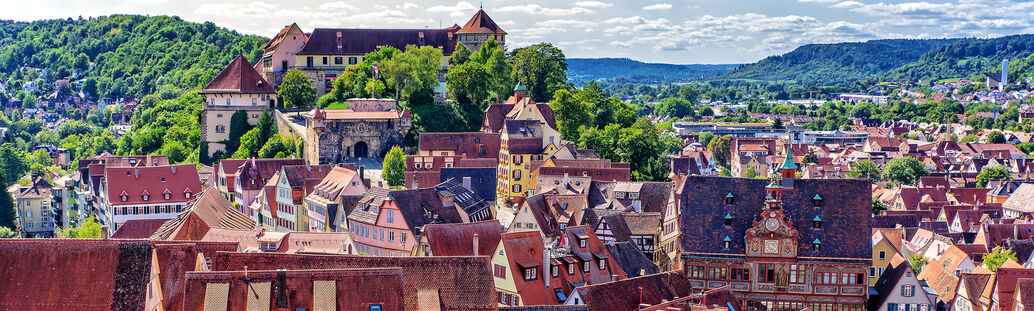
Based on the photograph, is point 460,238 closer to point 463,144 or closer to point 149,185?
point 463,144

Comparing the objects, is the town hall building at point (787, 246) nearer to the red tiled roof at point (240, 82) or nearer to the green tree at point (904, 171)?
the red tiled roof at point (240, 82)

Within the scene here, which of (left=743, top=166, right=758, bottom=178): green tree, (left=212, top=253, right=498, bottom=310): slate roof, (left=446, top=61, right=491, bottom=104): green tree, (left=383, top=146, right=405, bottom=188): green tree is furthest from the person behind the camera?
(left=743, top=166, right=758, bottom=178): green tree

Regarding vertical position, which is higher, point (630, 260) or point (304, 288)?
point (304, 288)

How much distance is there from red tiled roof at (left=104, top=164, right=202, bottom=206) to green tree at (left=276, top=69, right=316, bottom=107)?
2611 cm

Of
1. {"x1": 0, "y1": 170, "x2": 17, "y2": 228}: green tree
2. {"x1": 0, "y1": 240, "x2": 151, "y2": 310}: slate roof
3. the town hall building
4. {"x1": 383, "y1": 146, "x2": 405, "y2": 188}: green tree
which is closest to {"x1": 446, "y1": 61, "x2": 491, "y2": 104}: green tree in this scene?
{"x1": 383, "y1": 146, "x2": 405, "y2": 188}: green tree

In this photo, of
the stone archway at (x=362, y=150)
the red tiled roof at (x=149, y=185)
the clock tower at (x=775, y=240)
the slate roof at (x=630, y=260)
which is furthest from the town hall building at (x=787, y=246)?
the stone archway at (x=362, y=150)

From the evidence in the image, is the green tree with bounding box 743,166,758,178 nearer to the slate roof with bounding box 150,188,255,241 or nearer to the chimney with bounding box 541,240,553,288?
the slate roof with bounding box 150,188,255,241

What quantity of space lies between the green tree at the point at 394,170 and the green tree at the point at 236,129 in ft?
92.1

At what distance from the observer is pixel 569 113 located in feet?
347

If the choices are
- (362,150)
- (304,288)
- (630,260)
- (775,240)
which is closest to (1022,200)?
(362,150)

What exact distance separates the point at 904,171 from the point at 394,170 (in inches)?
3590

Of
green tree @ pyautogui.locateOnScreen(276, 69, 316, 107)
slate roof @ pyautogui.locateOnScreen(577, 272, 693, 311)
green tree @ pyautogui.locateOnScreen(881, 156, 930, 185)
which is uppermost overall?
green tree @ pyautogui.locateOnScreen(276, 69, 316, 107)

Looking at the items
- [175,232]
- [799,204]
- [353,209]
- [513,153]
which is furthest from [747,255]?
[513,153]

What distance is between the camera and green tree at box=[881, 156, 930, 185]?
155 m
